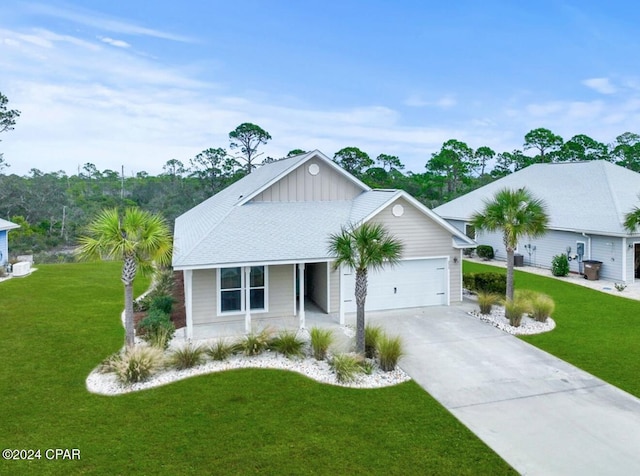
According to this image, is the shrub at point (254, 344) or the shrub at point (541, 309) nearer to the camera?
the shrub at point (254, 344)

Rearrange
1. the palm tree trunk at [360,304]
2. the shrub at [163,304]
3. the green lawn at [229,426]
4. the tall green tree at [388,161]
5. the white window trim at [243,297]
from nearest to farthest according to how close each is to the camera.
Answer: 1. the green lawn at [229,426]
2. the palm tree trunk at [360,304]
3. the white window trim at [243,297]
4. the shrub at [163,304]
5. the tall green tree at [388,161]

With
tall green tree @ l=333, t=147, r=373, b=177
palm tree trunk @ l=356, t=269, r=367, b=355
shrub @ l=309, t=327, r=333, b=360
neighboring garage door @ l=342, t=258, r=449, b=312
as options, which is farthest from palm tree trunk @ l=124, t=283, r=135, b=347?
tall green tree @ l=333, t=147, r=373, b=177

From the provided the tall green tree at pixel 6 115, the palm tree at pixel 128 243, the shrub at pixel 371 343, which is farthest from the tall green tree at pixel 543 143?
the tall green tree at pixel 6 115

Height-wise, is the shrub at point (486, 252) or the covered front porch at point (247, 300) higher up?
the shrub at point (486, 252)

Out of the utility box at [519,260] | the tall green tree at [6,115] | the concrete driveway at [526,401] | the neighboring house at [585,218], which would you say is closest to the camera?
the concrete driveway at [526,401]

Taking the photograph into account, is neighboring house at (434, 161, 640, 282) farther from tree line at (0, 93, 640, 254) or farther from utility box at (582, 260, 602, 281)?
tree line at (0, 93, 640, 254)

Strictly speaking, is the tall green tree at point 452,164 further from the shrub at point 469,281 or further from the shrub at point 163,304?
the shrub at point 163,304

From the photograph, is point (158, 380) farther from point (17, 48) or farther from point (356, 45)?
point (356, 45)
